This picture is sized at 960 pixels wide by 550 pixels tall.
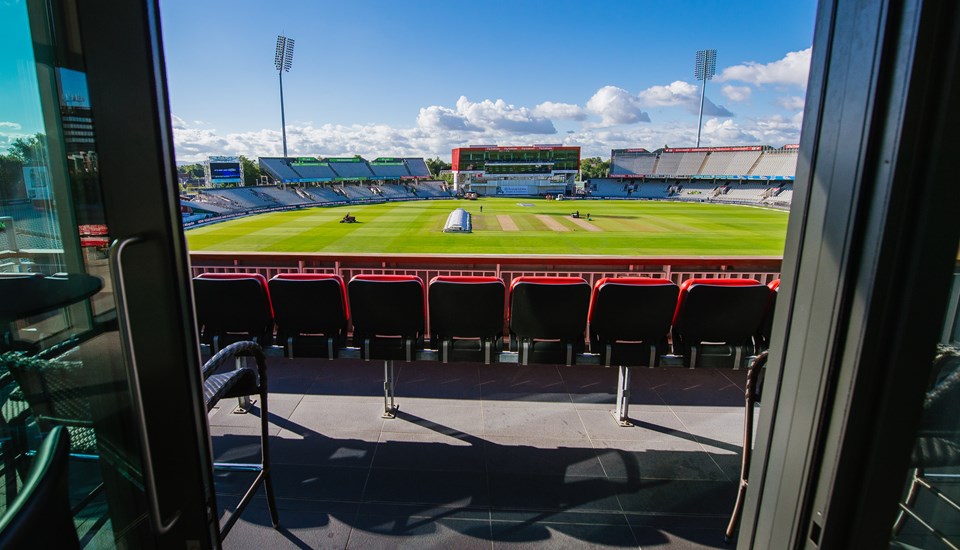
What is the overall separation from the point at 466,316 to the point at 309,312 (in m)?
1.08

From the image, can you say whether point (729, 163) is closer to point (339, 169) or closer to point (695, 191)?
point (695, 191)

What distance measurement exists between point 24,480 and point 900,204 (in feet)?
5.36

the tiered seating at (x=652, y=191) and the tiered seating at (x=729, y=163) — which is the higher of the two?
the tiered seating at (x=729, y=163)

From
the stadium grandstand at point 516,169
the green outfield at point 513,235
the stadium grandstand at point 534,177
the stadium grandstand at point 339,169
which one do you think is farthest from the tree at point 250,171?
the green outfield at point 513,235

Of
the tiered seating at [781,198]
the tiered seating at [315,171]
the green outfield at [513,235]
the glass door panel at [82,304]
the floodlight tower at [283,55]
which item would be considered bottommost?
the green outfield at [513,235]

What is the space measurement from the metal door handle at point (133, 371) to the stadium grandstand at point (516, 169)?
71105 millimetres

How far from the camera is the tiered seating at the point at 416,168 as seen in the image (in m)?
82.2

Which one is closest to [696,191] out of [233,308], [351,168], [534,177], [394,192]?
[534,177]

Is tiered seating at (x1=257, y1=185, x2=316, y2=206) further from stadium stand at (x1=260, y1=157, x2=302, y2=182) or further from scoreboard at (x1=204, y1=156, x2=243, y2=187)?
stadium stand at (x1=260, y1=157, x2=302, y2=182)

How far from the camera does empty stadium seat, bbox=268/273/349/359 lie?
10.5ft

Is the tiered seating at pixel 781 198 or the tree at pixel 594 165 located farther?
the tree at pixel 594 165

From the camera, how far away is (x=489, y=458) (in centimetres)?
304

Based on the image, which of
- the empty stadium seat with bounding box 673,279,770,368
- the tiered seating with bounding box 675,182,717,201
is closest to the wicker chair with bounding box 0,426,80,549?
the empty stadium seat with bounding box 673,279,770,368

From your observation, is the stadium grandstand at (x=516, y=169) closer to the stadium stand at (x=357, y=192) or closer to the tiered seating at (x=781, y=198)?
the stadium stand at (x=357, y=192)
